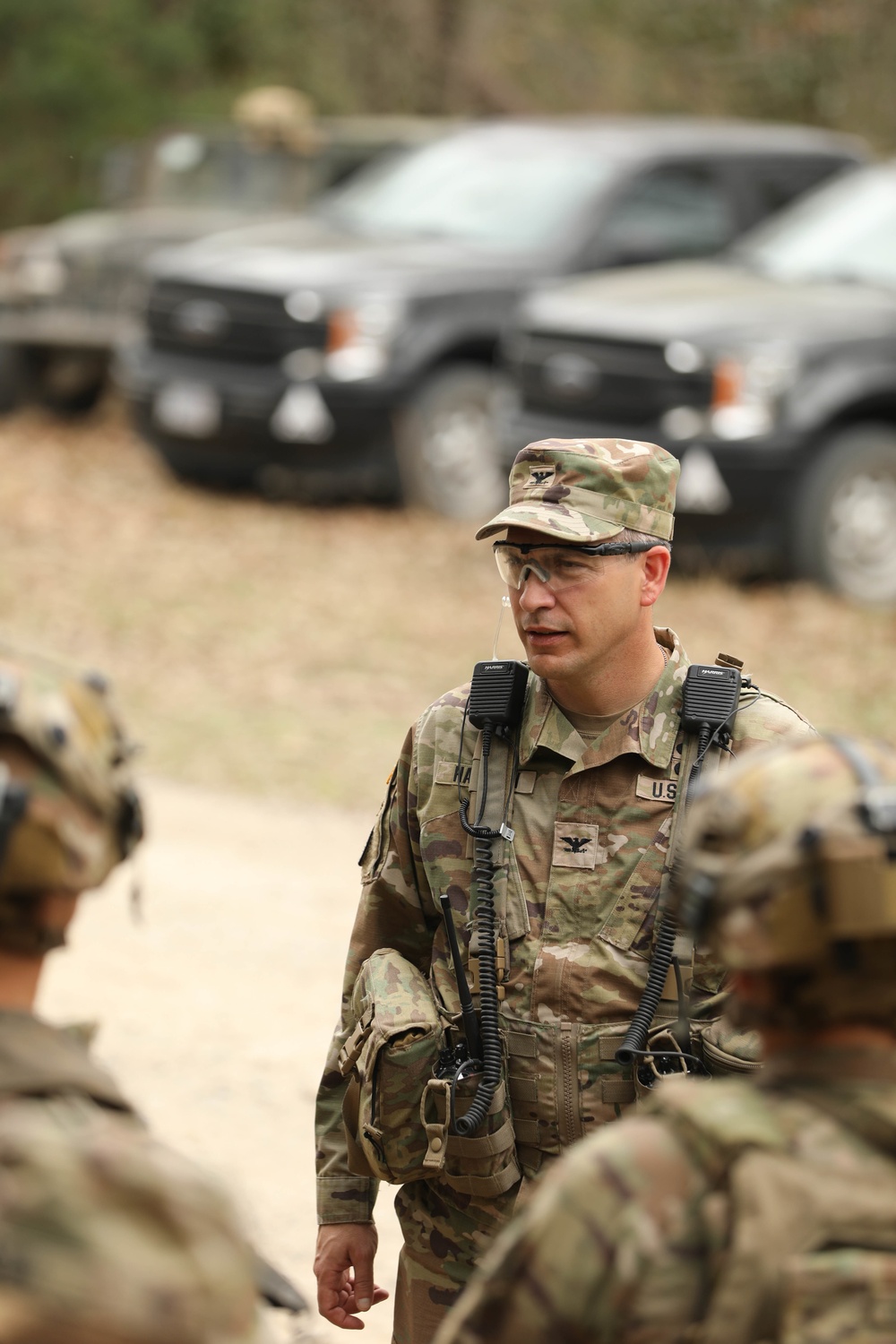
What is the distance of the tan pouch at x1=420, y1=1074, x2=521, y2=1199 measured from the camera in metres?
2.96

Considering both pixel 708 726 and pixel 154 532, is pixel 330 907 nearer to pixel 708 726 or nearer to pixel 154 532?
pixel 708 726

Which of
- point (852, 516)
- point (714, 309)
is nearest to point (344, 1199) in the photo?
point (852, 516)

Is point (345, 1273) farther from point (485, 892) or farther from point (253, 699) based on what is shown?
point (253, 699)

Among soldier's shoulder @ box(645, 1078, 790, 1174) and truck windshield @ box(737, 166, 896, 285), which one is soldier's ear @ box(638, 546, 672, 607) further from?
truck windshield @ box(737, 166, 896, 285)

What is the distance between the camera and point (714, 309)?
32.7ft

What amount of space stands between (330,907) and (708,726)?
13.3 feet

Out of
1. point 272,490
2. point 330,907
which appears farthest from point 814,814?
point 272,490

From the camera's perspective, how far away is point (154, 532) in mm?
11477

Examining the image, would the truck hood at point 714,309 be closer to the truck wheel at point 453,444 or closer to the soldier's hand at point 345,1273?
the truck wheel at point 453,444

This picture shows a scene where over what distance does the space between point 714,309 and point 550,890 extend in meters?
7.33

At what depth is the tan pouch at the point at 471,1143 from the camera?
2.96 meters

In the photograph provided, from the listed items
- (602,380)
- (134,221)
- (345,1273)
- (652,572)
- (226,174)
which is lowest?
(345,1273)

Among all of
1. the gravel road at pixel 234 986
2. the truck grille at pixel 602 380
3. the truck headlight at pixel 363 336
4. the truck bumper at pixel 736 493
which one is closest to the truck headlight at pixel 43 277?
the truck headlight at pixel 363 336

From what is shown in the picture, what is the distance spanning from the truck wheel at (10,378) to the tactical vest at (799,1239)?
12.7 m
